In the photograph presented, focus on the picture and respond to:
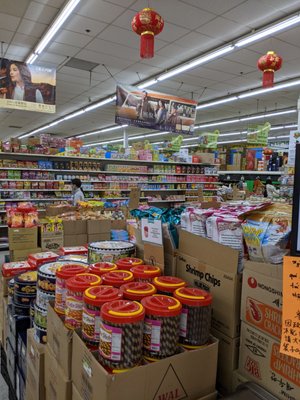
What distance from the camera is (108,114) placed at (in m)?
14.3

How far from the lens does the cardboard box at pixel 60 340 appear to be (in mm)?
1272

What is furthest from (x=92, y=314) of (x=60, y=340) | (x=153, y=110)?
(x=153, y=110)

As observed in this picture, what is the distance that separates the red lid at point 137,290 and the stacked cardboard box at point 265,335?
1.33ft

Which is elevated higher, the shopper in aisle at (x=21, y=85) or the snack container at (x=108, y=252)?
the shopper in aisle at (x=21, y=85)

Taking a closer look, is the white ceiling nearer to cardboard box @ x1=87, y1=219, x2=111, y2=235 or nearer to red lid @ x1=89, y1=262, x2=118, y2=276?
cardboard box @ x1=87, y1=219, x2=111, y2=235

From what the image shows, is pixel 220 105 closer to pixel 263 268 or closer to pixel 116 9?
pixel 116 9

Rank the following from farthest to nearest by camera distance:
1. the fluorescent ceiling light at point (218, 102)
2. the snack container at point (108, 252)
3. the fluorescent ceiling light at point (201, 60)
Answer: the fluorescent ceiling light at point (218, 102), the fluorescent ceiling light at point (201, 60), the snack container at point (108, 252)

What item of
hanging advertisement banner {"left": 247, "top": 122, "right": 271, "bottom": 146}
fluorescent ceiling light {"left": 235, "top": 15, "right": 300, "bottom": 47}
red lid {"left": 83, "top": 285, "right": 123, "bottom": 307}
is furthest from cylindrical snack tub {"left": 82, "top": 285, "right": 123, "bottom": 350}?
hanging advertisement banner {"left": 247, "top": 122, "right": 271, "bottom": 146}

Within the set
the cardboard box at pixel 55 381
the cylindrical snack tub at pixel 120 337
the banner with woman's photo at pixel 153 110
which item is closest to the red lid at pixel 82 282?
the cylindrical snack tub at pixel 120 337

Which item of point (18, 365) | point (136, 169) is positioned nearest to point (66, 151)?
point (136, 169)

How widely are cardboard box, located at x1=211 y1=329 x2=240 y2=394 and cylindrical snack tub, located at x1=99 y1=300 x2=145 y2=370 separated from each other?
0.49 m

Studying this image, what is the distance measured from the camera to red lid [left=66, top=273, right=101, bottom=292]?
1315mm

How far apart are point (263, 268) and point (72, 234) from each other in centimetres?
341

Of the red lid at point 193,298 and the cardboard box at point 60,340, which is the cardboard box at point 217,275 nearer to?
the red lid at point 193,298
